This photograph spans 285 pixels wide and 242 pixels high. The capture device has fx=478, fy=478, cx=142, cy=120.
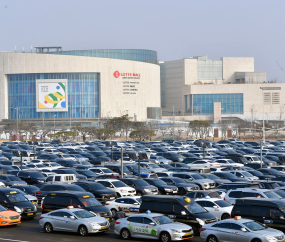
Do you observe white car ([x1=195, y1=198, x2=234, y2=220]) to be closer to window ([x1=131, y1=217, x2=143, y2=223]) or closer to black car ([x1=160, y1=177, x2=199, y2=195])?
window ([x1=131, y1=217, x2=143, y2=223])

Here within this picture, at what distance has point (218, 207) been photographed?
77.9 ft

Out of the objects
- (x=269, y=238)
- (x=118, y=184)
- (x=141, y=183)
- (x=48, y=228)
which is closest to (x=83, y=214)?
(x=48, y=228)

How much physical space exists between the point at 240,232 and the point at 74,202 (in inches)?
358

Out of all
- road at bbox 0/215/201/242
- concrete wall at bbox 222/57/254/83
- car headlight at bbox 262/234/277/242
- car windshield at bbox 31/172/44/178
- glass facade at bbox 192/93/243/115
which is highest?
concrete wall at bbox 222/57/254/83

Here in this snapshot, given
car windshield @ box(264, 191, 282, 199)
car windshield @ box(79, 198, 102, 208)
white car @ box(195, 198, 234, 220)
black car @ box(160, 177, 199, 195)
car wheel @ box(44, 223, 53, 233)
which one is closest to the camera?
car wheel @ box(44, 223, 53, 233)

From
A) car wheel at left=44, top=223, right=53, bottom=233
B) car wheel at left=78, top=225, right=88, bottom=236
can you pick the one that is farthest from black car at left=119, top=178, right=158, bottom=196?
car wheel at left=78, top=225, right=88, bottom=236

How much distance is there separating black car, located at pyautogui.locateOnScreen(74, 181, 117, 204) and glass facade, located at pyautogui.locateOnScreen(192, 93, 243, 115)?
121 meters

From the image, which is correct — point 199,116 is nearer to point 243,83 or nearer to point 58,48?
point 243,83

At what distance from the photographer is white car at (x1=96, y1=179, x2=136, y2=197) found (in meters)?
29.8

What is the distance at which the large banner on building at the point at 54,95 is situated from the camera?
442 ft

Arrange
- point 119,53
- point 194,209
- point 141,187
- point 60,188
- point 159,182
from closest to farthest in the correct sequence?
point 194,209 < point 60,188 < point 141,187 < point 159,182 < point 119,53

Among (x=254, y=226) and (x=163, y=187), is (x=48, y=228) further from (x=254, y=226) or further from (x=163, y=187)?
(x=163, y=187)

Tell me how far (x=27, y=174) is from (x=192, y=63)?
127 meters

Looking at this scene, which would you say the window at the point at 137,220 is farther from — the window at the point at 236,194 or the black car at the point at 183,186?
the black car at the point at 183,186
